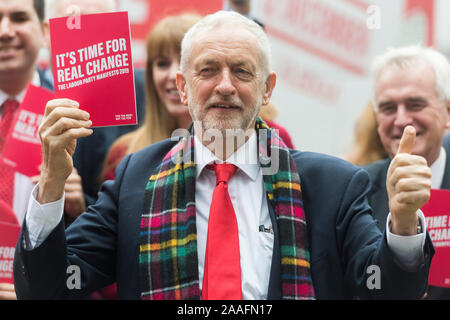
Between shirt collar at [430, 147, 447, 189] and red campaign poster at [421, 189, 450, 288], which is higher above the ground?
shirt collar at [430, 147, 447, 189]

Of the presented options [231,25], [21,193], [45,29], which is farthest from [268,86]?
[45,29]

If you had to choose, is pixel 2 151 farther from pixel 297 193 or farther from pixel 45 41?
pixel 297 193

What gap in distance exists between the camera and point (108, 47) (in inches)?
97.5

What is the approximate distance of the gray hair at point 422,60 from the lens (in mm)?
3164

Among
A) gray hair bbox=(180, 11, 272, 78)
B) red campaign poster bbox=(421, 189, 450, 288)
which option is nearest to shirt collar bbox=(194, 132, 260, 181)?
gray hair bbox=(180, 11, 272, 78)

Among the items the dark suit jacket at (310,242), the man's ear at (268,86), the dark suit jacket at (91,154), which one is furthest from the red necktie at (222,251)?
the dark suit jacket at (91,154)

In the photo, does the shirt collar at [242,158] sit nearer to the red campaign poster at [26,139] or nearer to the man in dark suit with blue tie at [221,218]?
the man in dark suit with blue tie at [221,218]

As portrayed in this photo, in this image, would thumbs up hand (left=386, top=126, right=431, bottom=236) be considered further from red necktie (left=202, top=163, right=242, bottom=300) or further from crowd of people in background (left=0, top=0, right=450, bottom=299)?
crowd of people in background (left=0, top=0, right=450, bottom=299)

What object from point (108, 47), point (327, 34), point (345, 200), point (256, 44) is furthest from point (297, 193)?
point (327, 34)

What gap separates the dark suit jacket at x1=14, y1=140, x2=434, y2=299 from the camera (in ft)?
7.61

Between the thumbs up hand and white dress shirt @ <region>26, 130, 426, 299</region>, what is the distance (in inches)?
1.8

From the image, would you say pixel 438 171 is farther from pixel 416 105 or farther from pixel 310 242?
pixel 310 242

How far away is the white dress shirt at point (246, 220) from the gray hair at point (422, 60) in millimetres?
920

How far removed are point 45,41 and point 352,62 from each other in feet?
7.95
